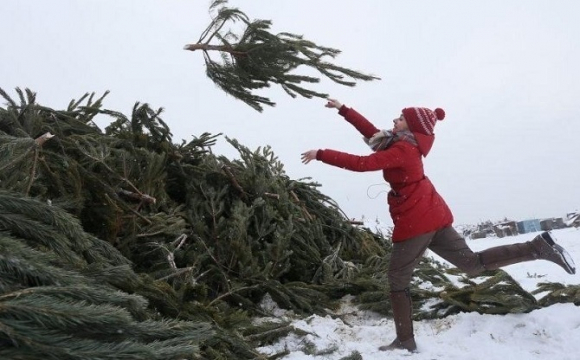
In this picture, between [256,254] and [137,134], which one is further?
[137,134]

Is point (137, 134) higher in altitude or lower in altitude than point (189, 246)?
higher

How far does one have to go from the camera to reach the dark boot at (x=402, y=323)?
11.2ft

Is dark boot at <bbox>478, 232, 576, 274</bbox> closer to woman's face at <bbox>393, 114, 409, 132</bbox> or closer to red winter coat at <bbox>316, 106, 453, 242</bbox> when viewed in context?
red winter coat at <bbox>316, 106, 453, 242</bbox>

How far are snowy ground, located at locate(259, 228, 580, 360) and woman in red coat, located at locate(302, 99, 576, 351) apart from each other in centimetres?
29

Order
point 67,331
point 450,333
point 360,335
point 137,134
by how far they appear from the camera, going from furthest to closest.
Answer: point 137,134 < point 360,335 < point 450,333 < point 67,331

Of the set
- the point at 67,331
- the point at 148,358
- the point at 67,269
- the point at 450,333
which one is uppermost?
the point at 67,269

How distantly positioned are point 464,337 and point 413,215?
86 centimetres

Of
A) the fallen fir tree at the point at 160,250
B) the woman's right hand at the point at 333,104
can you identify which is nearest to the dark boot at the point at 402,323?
the fallen fir tree at the point at 160,250

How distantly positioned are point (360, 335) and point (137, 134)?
2.82 metres

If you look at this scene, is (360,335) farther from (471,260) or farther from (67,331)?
(67,331)

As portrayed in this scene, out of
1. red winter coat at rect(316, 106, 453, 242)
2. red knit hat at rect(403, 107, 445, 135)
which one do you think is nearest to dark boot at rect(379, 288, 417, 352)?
red winter coat at rect(316, 106, 453, 242)

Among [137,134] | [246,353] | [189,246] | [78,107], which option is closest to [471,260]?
[246,353]

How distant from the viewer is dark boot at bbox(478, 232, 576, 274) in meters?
3.62

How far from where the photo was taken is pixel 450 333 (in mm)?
3584
